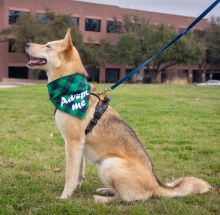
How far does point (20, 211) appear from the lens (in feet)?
14.9

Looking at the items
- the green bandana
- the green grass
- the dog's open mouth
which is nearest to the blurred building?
the green grass

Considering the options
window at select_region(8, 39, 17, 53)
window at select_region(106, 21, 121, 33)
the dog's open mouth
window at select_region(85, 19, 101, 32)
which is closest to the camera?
the dog's open mouth

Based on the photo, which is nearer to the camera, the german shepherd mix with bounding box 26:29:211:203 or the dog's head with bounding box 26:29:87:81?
the german shepherd mix with bounding box 26:29:211:203

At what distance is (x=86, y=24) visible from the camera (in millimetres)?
66875

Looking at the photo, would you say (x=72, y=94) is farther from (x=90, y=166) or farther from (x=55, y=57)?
(x=90, y=166)

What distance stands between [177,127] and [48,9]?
5218cm

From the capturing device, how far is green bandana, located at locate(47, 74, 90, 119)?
16.7 feet

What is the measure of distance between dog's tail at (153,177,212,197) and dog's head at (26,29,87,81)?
1703mm

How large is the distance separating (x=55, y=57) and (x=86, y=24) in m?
62.9

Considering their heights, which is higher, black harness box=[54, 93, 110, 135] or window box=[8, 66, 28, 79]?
black harness box=[54, 93, 110, 135]

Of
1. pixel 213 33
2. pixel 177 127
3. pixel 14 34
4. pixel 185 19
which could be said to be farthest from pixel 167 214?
pixel 185 19

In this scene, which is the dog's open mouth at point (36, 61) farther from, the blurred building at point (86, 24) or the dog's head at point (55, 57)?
the blurred building at point (86, 24)

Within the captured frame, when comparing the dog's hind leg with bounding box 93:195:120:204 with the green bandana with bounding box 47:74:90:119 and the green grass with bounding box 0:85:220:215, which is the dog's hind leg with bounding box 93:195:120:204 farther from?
the green bandana with bounding box 47:74:90:119

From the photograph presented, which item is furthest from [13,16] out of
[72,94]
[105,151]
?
[105,151]
